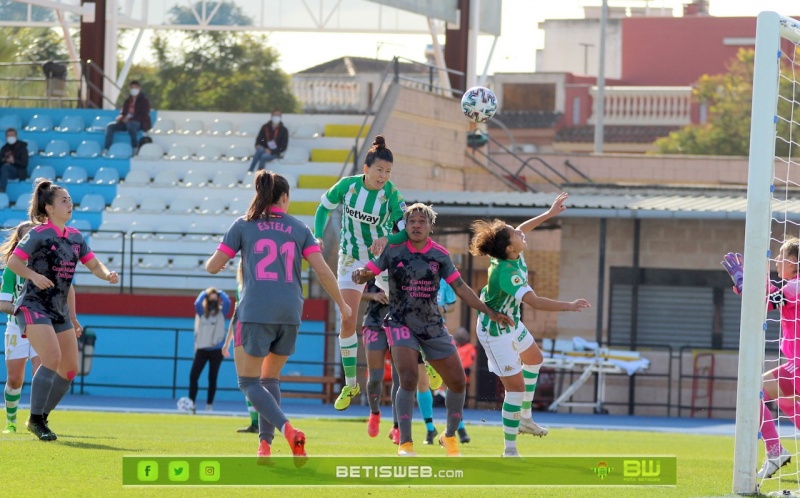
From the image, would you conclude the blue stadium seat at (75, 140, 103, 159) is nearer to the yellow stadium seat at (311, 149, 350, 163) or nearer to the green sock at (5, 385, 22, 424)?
the yellow stadium seat at (311, 149, 350, 163)

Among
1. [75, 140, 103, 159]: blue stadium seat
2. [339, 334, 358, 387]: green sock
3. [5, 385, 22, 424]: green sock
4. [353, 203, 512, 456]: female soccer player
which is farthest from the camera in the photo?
[75, 140, 103, 159]: blue stadium seat

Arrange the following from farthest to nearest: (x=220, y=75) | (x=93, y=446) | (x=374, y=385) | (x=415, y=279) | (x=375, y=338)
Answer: (x=220, y=75) → (x=374, y=385) → (x=375, y=338) → (x=93, y=446) → (x=415, y=279)

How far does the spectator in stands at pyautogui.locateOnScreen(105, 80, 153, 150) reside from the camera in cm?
2886

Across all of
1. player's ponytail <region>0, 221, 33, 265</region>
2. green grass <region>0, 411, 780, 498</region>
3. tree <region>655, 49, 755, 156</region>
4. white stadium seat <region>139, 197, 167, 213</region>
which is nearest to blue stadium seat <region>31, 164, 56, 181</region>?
white stadium seat <region>139, 197, 167, 213</region>

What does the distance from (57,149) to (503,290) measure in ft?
64.4

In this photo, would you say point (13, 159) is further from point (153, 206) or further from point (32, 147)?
point (153, 206)

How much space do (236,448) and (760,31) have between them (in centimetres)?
490

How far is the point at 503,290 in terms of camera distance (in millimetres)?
10562

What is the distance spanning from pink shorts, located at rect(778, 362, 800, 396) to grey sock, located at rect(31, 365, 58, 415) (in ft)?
17.8

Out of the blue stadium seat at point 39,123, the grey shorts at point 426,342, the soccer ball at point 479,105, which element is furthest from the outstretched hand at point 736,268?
the blue stadium seat at point 39,123

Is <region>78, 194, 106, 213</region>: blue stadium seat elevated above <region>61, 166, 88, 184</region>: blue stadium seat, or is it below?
below

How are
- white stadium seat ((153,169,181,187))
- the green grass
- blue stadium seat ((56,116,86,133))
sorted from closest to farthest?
1. the green grass
2. white stadium seat ((153,169,181,187))
3. blue stadium seat ((56,116,86,133))

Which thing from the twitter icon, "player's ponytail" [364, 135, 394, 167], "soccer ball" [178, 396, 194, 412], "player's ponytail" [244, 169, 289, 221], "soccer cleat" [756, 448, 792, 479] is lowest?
"soccer ball" [178, 396, 194, 412]

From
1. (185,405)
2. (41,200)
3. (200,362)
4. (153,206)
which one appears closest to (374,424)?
(41,200)
